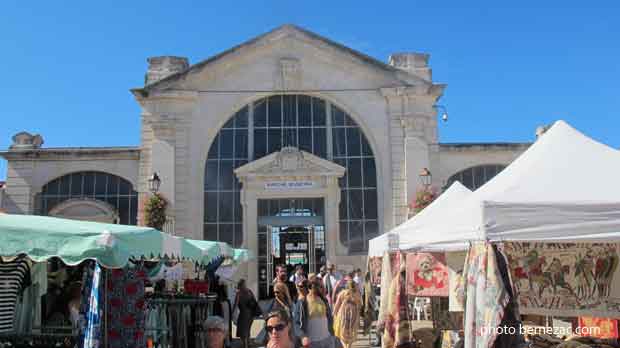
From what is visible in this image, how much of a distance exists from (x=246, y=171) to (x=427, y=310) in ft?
27.9

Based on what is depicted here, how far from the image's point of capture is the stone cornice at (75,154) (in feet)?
72.3

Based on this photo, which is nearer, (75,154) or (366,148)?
(75,154)

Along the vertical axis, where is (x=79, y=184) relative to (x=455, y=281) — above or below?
above

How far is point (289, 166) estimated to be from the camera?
863 inches

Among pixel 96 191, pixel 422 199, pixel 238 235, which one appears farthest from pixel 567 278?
pixel 96 191

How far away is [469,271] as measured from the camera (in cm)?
607

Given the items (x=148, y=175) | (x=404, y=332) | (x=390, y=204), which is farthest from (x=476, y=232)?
(x=148, y=175)

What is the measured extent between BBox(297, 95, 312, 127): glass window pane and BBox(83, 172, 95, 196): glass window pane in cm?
829

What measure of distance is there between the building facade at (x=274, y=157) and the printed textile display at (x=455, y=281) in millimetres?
11088

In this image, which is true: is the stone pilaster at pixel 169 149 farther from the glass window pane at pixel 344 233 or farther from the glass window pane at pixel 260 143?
the glass window pane at pixel 344 233

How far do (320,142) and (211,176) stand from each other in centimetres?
443

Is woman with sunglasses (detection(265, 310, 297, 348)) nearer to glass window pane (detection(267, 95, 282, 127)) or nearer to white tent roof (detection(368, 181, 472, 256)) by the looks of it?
white tent roof (detection(368, 181, 472, 256))

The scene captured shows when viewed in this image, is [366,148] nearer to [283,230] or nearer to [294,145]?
[294,145]

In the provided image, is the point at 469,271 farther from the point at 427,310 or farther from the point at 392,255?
the point at 427,310
